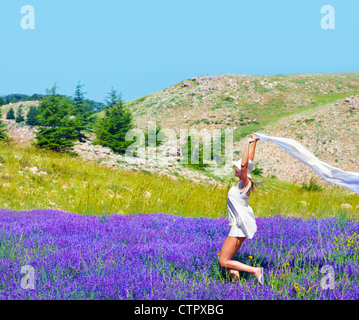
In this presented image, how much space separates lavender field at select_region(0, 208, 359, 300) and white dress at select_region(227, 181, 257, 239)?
53 cm

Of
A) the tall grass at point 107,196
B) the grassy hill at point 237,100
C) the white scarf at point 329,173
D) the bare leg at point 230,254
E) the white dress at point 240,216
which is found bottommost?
the tall grass at point 107,196

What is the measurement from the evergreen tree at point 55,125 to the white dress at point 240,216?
13142 mm

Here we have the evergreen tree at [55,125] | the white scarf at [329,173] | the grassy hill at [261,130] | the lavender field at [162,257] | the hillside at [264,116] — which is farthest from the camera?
the hillside at [264,116]

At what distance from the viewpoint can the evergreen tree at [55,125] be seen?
1564 cm

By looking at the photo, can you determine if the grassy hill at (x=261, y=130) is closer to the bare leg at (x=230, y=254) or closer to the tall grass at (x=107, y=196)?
the tall grass at (x=107, y=196)

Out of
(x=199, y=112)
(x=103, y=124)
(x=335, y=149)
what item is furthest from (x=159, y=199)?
(x=199, y=112)

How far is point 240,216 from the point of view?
351cm

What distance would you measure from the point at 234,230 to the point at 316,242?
87.0 inches

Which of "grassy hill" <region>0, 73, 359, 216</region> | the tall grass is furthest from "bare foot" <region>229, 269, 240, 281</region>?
"grassy hill" <region>0, 73, 359, 216</region>

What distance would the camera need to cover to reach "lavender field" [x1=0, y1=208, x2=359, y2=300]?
323 cm

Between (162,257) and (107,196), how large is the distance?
4.98 metres

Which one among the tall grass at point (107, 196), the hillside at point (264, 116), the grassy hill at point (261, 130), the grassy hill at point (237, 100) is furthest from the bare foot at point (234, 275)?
the grassy hill at point (237, 100)

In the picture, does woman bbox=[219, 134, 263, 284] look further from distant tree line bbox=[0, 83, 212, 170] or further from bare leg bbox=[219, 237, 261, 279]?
distant tree line bbox=[0, 83, 212, 170]

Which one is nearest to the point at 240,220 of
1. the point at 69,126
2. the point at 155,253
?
the point at 155,253
